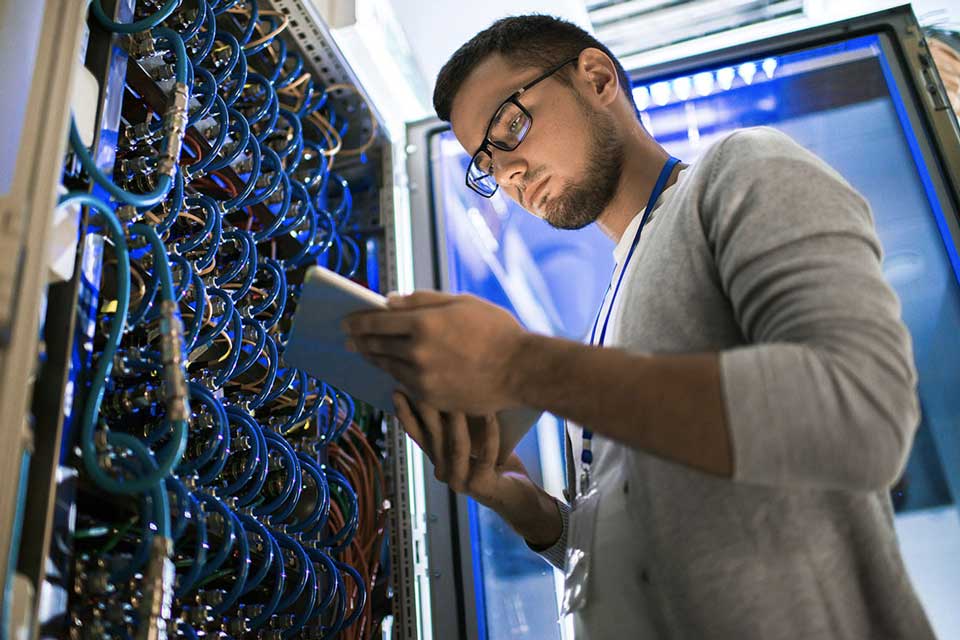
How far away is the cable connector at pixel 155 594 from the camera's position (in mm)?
770

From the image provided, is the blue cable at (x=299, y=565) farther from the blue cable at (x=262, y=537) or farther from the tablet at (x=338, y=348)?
the tablet at (x=338, y=348)

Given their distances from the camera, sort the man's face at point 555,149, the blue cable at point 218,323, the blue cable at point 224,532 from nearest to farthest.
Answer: the blue cable at point 224,532, the blue cable at point 218,323, the man's face at point 555,149

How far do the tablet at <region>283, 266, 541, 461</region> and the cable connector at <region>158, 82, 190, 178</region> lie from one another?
10.3 inches

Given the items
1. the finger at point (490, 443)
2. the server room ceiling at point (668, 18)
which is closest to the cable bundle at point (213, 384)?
the finger at point (490, 443)

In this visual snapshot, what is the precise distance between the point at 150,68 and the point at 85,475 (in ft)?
2.09

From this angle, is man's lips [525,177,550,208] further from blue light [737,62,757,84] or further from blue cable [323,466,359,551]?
blue light [737,62,757,84]

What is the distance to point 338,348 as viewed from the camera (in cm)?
93

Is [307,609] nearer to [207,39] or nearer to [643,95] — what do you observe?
[207,39]

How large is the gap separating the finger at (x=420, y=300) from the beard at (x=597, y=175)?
56 centimetres

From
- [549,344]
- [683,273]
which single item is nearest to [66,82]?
[549,344]

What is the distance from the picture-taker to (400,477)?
5.28 ft

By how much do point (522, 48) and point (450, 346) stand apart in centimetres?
81

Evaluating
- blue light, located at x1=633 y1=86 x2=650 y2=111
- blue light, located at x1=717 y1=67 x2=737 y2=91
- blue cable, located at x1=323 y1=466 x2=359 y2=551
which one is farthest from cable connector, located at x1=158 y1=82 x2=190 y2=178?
blue light, located at x1=717 y1=67 x2=737 y2=91

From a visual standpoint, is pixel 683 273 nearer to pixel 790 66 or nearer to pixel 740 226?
pixel 740 226
